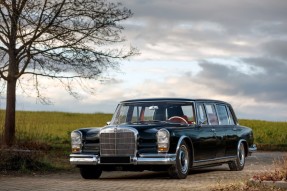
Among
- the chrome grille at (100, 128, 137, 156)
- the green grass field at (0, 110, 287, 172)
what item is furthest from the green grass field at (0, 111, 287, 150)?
the chrome grille at (100, 128, 137, 156)

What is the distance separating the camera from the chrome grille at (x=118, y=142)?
→ 570 inches

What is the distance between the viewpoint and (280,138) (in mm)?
37312

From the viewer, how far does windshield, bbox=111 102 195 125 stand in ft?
51.6

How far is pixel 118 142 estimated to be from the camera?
14609 millimetres

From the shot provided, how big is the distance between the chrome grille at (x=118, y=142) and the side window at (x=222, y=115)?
3951 millimetres

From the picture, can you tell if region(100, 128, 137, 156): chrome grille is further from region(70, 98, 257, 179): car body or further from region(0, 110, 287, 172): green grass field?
region(0, 110, 287, 172): green grass field

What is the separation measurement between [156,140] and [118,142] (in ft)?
2.91

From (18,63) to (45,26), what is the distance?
2239 mm

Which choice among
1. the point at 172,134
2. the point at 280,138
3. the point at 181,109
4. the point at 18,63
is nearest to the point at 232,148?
the point at 181,109

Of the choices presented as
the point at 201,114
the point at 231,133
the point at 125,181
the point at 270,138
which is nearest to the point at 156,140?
the point at 125,181

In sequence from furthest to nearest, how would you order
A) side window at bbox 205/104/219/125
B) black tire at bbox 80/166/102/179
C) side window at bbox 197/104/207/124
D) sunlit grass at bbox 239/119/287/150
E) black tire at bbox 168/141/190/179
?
1. sunlit grass at bbox 239/119/287/150
2. side window at bbox 205/104/219/125
3. side window at bbox 197/104/207/124
4. black tire at bbox 80/166/102/179
5. black tire at bbox 168/141/190/179

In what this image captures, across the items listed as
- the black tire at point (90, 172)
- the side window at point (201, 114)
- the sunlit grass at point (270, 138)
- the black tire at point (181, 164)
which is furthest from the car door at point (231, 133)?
the sunlit grass at point (270, 138)

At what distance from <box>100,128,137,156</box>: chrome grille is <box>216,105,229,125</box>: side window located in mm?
3951

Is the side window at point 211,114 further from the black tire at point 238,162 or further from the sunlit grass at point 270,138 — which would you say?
the sunlit grass at point 270,138
